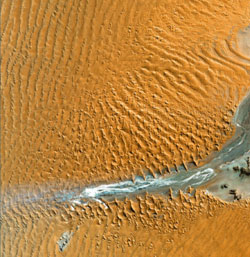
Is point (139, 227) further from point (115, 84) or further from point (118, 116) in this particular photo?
point (115, 84)

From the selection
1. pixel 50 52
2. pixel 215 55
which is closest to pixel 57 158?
pixel 50 52

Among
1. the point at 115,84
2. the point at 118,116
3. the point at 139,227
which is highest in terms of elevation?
the point at 115,84

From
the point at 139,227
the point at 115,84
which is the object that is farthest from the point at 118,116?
the point at 139,227

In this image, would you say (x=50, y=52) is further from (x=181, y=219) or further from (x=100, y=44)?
(x=181, y=219)

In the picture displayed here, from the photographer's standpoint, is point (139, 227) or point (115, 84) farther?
point (115, 84)

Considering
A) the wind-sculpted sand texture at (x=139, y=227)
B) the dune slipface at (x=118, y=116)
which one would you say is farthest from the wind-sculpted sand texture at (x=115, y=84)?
the wind-sculpted sand texture at (x=139, y=227)

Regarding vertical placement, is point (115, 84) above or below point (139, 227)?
above
